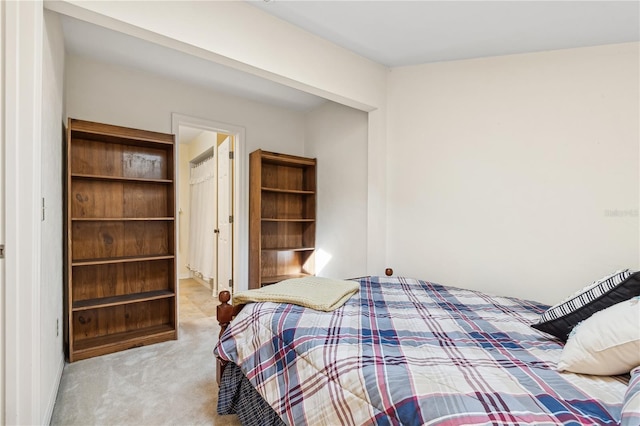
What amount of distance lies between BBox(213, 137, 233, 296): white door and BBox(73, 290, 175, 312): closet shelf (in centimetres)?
88

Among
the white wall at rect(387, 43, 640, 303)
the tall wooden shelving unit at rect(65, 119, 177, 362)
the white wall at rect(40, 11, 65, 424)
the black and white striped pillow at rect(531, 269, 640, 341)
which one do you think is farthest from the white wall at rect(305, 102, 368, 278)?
the white wall at rect(40, 11, 65, 424)

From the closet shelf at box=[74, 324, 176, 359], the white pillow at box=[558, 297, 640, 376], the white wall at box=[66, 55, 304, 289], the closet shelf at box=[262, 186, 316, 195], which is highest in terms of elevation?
the white wall at box=[66, 55, 304, 289]

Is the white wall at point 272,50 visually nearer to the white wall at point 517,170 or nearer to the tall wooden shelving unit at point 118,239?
the white wall at point 517,170

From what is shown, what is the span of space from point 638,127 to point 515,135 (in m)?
0.62

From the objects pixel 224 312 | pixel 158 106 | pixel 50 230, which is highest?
pixel 158 106

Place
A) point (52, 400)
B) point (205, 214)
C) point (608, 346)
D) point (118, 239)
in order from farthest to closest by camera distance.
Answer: point (205, 214) < point (118, 239) < point (52, 400) < point (608, 346)

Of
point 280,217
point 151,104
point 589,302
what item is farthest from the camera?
point 280,217

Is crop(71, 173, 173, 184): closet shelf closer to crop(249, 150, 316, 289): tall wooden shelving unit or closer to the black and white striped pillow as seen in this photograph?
crop(249, 150, 316, 289): tall wooden shelving unit

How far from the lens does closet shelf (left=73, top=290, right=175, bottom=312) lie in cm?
242

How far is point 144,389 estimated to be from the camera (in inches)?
→ 79.0

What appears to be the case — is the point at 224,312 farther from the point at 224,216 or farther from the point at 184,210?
the point at 184,210

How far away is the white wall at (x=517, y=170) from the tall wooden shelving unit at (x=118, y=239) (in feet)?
7.05

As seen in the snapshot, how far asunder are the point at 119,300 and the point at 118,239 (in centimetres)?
53

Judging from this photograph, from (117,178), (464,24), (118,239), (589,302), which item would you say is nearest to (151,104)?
(117,178)
